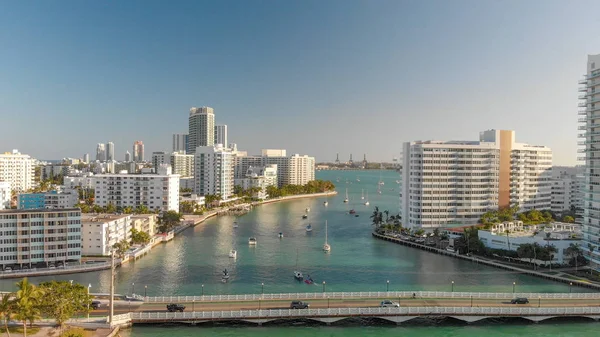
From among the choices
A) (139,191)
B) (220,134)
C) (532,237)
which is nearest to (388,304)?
(532,237)


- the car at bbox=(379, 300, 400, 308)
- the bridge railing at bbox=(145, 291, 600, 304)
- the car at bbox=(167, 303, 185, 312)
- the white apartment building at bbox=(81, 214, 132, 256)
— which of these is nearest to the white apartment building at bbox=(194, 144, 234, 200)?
the white apartment building at bbox=(81, 214, 132, 256)

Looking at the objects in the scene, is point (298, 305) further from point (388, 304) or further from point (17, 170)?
point (17, 170)

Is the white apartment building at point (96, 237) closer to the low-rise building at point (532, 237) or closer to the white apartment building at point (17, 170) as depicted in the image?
the low-rise building at point (532, 237)

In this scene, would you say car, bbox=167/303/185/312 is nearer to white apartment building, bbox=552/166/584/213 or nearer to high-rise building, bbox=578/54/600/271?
high-rise building, bbox=578/54/600/271

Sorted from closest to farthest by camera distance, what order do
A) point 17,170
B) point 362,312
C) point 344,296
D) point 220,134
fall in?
point 362,312 < point 344,296 < point 17,170 < point 220,134

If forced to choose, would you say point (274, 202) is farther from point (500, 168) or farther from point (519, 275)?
point (519, 275)
